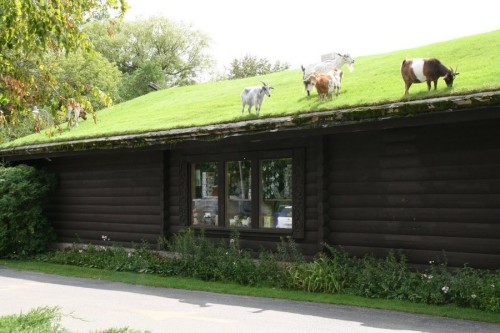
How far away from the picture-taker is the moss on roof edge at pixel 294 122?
30.0 feet

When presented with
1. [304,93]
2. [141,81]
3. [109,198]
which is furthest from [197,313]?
[141,81]

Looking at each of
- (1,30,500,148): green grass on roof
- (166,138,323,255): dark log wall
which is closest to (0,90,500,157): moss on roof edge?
(166,138,323,255): dark log wall

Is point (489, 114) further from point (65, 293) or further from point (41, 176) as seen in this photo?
point (41, 176)

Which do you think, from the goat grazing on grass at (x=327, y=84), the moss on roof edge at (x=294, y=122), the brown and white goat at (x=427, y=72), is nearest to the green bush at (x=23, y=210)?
the moss on roof edge at (x=294, y=122)

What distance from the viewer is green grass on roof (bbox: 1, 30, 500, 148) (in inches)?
510

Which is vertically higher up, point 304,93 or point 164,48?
point 164,48

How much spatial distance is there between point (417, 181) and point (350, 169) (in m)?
1.43

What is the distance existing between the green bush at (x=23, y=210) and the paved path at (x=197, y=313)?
5266 millimetres

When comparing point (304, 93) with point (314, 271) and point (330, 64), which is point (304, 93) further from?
point (314, 271)

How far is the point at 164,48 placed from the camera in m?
66.0

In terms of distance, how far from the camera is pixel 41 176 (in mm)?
17688

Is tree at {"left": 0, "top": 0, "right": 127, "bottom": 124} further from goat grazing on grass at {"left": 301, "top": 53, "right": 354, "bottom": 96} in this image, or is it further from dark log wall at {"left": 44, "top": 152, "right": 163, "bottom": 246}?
goat grazing on grass at {"left": 301, "top": 53, "right": 354, "bottom": 96}

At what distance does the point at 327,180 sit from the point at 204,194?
3.51 metres

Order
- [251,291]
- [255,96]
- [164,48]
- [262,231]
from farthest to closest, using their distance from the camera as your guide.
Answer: [164,48] < [255,96] < [262,231] < [251,291]
